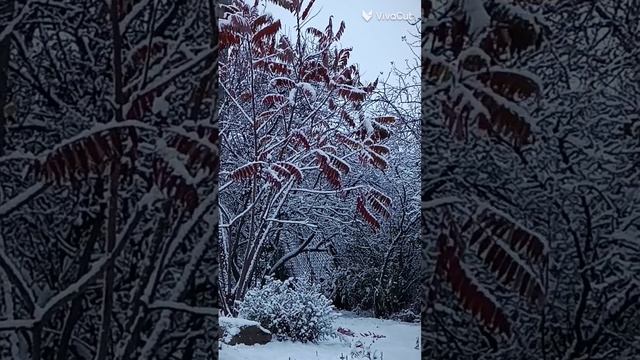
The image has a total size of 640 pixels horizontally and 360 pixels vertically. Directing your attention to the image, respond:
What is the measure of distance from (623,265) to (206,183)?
2.58 feet

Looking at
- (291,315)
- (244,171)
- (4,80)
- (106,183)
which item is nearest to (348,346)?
(291,315)

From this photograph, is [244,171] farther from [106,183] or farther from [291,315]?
[106,183]

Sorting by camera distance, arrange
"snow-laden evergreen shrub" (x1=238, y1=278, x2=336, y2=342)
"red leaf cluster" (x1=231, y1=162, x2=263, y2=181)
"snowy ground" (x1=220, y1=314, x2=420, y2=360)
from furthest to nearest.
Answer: "snow-laden evergreen shrub" (x1=238, y1=278, x2=336, y2=342) → "snowy ground" (x1=220, y1=314, x2=420, y2=360) → "red leaf cluster" (x1=231, y1=162, x2=263, y2=181)

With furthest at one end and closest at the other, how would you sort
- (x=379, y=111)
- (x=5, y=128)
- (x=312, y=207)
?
(x=379, y=111) < (x=312, y=207) < (x=5, y=128)

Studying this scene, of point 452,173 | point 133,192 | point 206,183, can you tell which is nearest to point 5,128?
point 133,192

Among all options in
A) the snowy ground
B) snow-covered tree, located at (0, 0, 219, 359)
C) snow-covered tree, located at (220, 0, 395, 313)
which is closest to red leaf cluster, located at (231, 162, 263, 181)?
snow-covered tree, located at (220, 0, 395, 313)

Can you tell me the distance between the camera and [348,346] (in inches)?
172

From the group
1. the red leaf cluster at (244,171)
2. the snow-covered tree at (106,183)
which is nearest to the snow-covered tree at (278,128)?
the red leaf cluster at (244,171)

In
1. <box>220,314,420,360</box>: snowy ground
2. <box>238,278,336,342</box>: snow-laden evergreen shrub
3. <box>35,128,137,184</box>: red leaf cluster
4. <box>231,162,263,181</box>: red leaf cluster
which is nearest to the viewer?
<box>35,128,137,184</box>: red leaf cluster

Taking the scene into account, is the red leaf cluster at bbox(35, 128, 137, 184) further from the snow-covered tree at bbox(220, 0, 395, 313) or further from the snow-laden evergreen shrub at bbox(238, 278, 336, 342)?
the snow-laden evergreen shrub at bbox(238, 278, 336, 342)

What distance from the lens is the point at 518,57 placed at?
1082 mm

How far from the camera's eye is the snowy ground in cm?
375

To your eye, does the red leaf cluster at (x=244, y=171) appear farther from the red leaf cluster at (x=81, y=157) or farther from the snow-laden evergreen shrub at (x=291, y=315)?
the red leaf cluster at (x=81, y=157)

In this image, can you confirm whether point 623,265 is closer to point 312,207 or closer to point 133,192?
point 133,192
